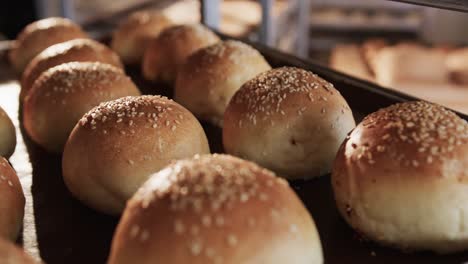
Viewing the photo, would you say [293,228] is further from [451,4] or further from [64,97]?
[64,97]

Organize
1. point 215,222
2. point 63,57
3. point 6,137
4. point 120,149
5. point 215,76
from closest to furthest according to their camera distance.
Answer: point 215,222 → point 120,149 → point 6,137 → point 215,76 → point 63,57

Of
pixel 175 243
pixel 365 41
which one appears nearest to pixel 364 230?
pixel 175 243

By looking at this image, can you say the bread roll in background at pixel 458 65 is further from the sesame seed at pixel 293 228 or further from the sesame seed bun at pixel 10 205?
the sesame seed bun at pixel 10 205

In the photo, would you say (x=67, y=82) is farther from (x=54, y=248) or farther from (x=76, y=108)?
(x=54, y=248)

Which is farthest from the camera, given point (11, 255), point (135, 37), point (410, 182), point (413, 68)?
point (413, 68)

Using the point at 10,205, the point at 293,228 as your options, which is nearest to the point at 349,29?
the point at 10,205

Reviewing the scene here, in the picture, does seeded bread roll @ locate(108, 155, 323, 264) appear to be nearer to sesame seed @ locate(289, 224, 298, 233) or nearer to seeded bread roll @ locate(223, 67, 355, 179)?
sesame seed @ locate(289, 224, 298, 233)
